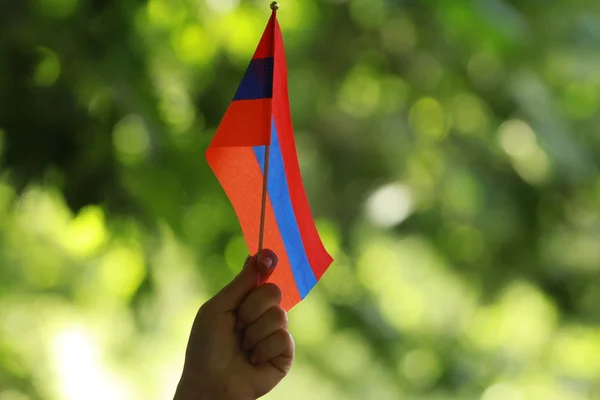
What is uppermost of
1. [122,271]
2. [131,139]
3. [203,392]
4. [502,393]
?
[131,139]

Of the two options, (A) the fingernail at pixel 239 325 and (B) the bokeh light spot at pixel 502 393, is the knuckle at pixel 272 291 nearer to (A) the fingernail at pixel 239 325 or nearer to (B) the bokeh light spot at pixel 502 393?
(A) the fingernail at pixel 239 325

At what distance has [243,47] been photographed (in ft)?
3.01

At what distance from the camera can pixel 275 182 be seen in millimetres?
592

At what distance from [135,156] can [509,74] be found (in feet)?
1.74

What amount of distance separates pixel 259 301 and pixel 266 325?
3 centimetres

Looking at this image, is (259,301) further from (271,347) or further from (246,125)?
(246,125)

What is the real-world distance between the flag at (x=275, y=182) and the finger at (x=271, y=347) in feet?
0.11

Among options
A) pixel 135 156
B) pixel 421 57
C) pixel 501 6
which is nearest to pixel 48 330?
pixel 135 156

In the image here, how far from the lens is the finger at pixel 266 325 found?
1.88 feet

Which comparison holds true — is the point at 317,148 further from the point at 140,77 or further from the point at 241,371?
the point at 241,371

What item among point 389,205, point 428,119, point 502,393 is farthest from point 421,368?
point 428,119

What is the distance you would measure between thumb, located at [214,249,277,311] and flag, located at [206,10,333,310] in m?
0.03

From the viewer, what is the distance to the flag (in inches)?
22.5

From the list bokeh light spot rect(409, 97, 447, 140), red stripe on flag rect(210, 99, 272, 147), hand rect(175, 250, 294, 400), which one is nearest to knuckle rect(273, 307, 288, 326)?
hand rect(175, 250, 294, 400)
